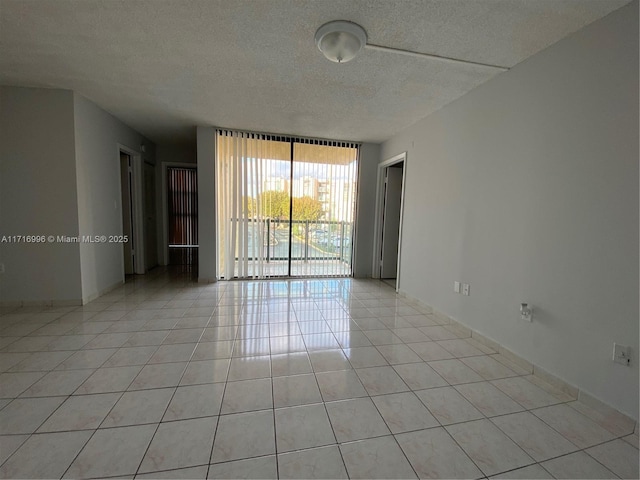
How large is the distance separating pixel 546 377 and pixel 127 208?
20.0 ft

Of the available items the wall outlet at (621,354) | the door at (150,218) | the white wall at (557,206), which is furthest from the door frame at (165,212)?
the wall outlet at (621,354)

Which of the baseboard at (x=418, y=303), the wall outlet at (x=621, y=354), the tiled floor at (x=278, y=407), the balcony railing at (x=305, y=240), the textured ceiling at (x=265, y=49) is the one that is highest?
the textured ceiling at (x=265, y=49)

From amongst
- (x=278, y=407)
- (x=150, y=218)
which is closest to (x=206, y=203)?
(x=150, y=218)

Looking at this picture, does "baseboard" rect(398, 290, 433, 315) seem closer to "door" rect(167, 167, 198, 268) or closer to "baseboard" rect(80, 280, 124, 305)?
"baseboard" rect(80, 280, 124, 305)

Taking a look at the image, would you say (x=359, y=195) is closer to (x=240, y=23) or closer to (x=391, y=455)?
(x=240, y=23)

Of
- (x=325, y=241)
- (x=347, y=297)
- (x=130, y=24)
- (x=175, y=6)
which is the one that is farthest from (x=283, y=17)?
(x=325, y=241)

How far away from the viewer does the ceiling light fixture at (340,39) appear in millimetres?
1863

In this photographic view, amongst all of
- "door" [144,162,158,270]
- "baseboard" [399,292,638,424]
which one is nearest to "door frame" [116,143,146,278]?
"door" [144,162,158,270]

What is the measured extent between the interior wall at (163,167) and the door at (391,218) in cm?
402

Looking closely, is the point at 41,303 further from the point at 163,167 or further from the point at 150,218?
the point at 163,167

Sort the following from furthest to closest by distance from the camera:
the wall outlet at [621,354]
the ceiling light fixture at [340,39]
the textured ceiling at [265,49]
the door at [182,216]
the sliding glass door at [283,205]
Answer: the door at [182,216] < the sliding glass door at [283,205] < the ceiling light fixture at [340,39] < the textured ceiling at [265,49] < the wall outlet at [621,354]

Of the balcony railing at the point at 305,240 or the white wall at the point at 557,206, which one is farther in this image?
the balcony railing at the point at 305,240

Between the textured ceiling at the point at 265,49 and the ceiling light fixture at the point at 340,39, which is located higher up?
the textured ceiling at the point at 265,49

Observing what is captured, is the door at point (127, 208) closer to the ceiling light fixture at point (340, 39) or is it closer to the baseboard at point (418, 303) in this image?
the ceiling light fixture at point (340, 39)
